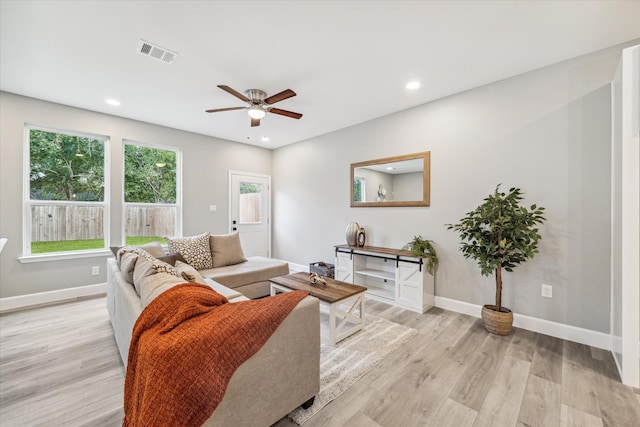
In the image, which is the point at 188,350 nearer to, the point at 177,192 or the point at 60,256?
the point at 60,256

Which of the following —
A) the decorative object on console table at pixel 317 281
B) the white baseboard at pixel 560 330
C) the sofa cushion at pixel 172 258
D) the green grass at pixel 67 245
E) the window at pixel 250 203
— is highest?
the window at pixel 250 203

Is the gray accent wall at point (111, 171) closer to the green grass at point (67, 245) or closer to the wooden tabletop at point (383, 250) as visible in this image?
the green grass at point (67, 245)

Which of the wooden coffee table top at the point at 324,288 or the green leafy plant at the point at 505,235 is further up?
the green leafy plant at the point at 505,235

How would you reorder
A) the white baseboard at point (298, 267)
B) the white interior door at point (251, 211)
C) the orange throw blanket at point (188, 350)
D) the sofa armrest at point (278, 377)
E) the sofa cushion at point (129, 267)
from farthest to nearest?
the white interior door at point (251, 211) < the white baseboard at point (298, 267) < the sofa cushion at point (129, 267) < the sofa armrest at point (278, 377) < the orange throw blanket at point (188, 350)

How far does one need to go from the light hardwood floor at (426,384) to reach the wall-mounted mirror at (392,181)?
5.84 ft

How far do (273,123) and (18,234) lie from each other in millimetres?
3725

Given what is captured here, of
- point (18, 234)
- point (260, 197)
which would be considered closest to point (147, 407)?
point (18, 234)

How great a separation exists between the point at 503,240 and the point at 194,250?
11.6 feet

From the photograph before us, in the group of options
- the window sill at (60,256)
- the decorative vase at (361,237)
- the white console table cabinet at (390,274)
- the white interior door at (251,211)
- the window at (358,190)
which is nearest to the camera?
the white console table cabinet at (390,274)

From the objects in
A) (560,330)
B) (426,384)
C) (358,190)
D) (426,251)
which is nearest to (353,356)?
(426,384)

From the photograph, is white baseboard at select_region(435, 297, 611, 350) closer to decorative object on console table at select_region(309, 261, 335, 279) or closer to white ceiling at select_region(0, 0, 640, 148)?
decorative object on console table at select_region(309, 261, 335, 279)

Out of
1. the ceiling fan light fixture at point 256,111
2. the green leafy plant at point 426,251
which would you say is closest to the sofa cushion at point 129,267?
the ceiling fan light fixture at point 256,111

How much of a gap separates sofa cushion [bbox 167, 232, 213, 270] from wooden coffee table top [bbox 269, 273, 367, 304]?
1.07 m

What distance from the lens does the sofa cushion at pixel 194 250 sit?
127 inches
